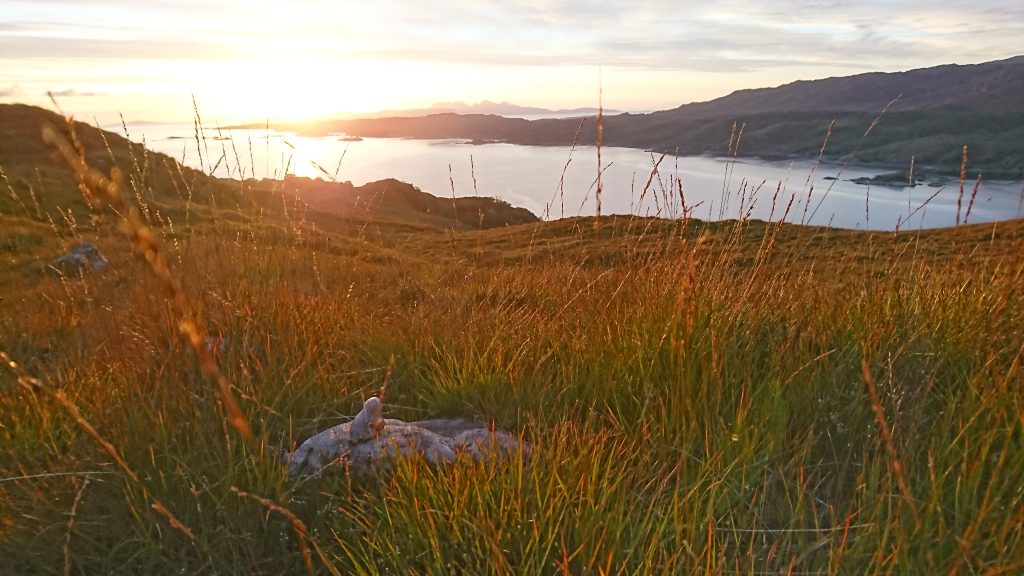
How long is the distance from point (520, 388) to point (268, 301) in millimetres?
1944

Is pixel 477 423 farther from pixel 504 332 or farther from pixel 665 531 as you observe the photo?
pixel 665 531

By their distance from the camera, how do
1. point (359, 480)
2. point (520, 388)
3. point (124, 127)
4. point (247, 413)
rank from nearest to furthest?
point (359, 480) < point (247, 413) < point (520, 388) < point (124, 127)

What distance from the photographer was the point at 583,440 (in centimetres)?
210

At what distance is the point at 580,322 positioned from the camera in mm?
3641

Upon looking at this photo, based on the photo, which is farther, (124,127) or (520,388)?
(124,127)

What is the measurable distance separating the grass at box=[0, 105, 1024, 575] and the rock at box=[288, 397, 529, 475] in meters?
0.08

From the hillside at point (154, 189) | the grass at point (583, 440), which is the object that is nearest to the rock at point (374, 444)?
the grass at point (583, 440)

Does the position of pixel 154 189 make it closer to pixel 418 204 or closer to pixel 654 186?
pixel 654 186

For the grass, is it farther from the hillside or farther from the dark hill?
the dark hill

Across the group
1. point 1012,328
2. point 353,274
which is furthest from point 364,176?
point 1012,328

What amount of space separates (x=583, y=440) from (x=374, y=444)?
0.81m

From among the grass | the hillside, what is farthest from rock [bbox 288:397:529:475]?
the hillside

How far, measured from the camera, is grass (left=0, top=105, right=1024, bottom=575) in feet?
5.55

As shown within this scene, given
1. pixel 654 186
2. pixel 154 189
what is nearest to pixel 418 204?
pixel 154 189
